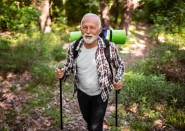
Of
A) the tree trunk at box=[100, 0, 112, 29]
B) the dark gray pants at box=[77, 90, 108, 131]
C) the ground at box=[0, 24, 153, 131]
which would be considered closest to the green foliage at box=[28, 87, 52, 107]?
the ground at box=[0, 24, 153, 131]

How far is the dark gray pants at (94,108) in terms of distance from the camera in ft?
14.2

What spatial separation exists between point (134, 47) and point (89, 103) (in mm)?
8524

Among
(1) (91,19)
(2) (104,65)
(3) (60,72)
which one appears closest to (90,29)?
(1) (91,19)

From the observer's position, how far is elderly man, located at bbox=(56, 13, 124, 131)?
4.00 metres

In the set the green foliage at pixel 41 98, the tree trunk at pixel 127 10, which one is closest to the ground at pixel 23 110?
the green foliage at pixel 41 98

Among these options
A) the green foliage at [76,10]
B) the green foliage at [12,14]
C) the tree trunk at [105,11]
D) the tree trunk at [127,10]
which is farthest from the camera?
the green foliage at [76,10]

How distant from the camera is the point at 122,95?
6992 millimetres

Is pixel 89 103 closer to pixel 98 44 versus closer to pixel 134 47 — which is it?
pixel 98 44

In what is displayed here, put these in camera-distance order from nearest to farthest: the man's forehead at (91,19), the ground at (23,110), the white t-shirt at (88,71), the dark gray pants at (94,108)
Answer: the man's forehead at (91,19) < the white t-shirt at (88,71) < the dark gray pants at (94,108) < the ground at (23,110)

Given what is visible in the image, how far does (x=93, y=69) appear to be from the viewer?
4.09 m

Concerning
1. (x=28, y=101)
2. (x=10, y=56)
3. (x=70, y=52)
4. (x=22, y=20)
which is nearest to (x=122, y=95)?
(x=28, y=101)

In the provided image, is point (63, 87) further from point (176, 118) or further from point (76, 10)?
point (76, 10)

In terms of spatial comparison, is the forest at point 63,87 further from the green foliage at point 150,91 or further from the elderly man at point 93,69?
the elderly man at point 93,69

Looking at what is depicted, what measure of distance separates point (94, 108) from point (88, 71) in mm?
682
